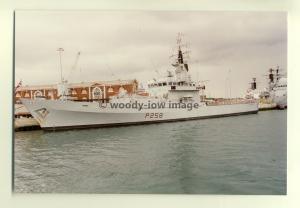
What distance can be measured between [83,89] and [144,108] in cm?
38

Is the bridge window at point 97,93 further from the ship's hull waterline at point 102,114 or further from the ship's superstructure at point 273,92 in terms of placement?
the ship's superstructure at point 273,92

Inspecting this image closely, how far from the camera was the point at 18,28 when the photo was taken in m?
2.19

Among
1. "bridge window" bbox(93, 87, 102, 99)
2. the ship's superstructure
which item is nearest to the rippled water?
the ship's superstructure

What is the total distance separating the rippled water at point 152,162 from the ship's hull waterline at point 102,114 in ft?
0.20

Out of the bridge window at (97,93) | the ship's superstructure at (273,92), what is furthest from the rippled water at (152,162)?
the bridge window at (97,93)

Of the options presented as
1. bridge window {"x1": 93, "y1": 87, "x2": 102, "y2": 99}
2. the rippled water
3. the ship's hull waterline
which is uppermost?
bridge window {"x1": 93, "y1": 87, "x2": 102, "y2": 99}

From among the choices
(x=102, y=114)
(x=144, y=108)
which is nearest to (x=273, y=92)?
(x=144, y=108)

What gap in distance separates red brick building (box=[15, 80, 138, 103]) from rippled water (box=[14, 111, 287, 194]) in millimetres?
215

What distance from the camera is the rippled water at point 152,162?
7.13 ft

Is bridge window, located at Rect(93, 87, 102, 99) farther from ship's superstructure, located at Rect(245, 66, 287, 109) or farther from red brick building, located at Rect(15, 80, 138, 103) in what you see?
ship's superstructure, located at Rect(245, 66, 287, 109)

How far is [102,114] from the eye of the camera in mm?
2230

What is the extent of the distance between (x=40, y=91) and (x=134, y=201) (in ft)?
2.80

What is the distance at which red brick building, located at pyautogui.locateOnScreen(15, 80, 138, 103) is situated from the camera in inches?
86.0

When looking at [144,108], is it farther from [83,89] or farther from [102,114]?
[83,89]
